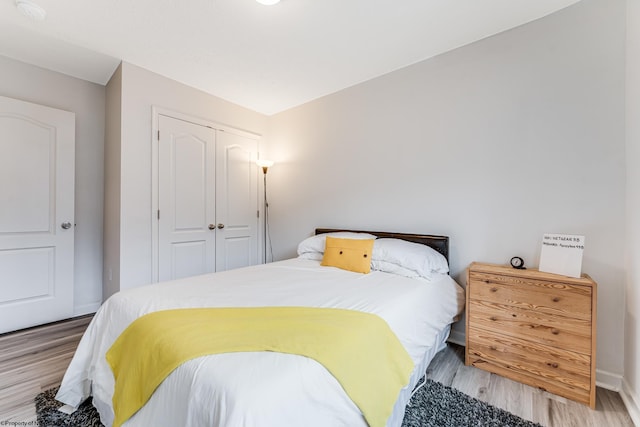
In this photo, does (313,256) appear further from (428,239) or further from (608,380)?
(608,380)

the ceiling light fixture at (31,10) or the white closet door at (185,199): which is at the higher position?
the ceiling light fixture at (31,10)

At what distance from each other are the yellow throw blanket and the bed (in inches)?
1.5

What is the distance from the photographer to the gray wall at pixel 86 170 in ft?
9.09

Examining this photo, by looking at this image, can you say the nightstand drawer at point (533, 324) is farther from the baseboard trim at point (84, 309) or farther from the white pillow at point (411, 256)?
the baseboard trim at point (84, 309)

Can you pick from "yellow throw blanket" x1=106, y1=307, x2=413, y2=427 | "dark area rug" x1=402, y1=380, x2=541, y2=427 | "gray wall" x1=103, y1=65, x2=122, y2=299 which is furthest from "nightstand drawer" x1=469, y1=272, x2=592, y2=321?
"gray wall" x1=103, y1=65, x2=122, y2=299

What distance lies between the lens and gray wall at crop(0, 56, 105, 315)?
277 centimetres

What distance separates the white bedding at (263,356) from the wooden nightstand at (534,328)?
0.74 ft

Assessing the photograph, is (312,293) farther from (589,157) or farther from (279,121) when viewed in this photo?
(279,121)

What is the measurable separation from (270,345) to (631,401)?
2.04m

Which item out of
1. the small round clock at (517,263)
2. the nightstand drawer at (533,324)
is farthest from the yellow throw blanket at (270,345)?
the small round clock at (517,263)

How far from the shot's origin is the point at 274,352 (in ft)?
3.08

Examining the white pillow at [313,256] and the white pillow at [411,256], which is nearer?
the white pillow at [411,256]

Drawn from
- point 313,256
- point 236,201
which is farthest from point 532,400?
point 236,201

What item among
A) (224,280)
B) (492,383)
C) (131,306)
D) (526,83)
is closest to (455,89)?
(526,83)
